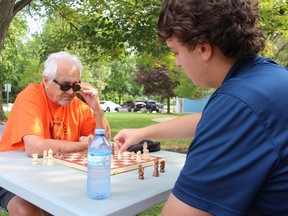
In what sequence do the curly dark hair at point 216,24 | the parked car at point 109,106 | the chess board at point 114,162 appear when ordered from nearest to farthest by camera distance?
the curly dark hair at point 216,24, the chess board at point 114,162, the parked car at point 109,106

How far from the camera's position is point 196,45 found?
44.7 inches

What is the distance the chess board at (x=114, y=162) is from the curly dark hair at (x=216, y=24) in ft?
3.15

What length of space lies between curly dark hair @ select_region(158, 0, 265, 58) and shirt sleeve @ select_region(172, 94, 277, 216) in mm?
307

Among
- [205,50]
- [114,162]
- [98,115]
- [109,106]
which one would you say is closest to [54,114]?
[98,115]

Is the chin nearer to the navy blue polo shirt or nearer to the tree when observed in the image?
the navy blue polo shirt

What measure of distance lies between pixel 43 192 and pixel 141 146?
116 cm

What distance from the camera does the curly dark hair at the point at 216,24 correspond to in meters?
1.09

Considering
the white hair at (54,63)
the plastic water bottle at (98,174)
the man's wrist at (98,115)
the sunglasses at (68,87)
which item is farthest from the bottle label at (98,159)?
the man's wrist at (98,115)

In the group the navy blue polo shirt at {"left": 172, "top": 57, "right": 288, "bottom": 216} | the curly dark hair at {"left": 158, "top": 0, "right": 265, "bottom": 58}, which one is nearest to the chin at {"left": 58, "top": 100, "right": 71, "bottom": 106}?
the curly dark hair at {"left": 158, "top": 0, "right": 265, "bottom": 58}

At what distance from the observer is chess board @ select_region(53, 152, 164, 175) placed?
187 centimetres

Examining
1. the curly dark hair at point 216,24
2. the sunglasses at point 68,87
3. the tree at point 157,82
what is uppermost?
the curly dark hair at point 216,24

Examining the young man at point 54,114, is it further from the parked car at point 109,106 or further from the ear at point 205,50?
the parked car at point 109,106

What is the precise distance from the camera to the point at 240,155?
2.81ft

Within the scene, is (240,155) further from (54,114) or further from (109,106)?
(109,106)
